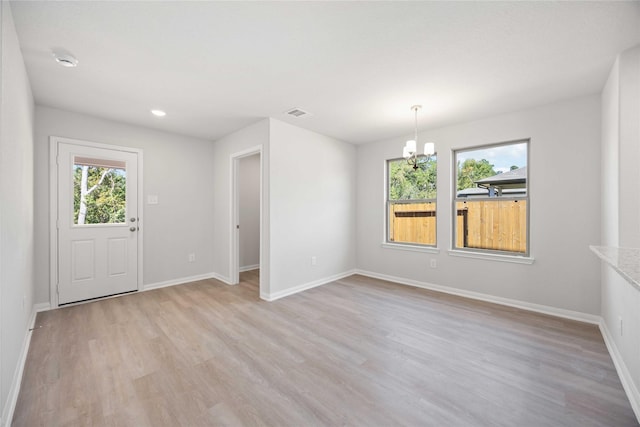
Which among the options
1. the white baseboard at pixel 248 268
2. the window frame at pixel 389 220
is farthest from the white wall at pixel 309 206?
the white baseboard at pixel 248 268

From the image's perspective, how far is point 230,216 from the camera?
4332 mm

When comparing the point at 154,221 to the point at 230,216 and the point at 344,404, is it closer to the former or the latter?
the point at 230,216

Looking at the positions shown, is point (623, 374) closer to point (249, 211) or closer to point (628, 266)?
point (628, 266)

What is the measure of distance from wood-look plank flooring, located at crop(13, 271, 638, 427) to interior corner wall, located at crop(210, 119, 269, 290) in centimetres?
109

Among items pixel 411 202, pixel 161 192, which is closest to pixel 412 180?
pixel 411 202

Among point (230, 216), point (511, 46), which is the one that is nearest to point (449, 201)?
point (511, 46)

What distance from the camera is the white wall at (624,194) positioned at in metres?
1.85

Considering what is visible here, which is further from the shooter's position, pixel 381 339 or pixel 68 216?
pixel 68 216

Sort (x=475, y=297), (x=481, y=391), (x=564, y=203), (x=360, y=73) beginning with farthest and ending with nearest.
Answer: (x=475, y=297)
(x=564, y=203)
(x=360, y=73)
(x=481, y=391)

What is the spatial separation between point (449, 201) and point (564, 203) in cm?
127

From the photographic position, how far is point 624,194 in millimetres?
2096

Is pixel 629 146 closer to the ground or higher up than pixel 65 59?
closer to the ground

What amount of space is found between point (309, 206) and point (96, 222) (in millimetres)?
2993

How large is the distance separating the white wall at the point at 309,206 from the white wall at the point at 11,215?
7.54 ft
